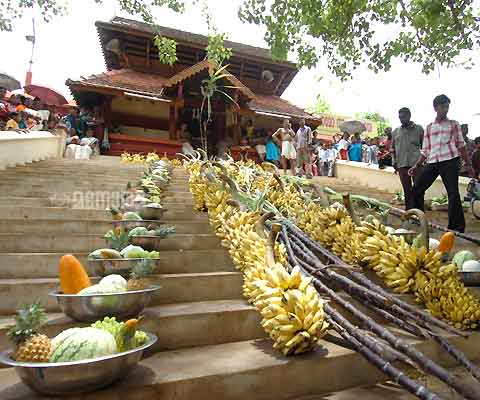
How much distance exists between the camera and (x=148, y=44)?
1466 cm

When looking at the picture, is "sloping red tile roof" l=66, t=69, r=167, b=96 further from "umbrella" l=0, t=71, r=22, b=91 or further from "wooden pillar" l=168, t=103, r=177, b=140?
"umbrella" l=0, t=71, r=22, b=91

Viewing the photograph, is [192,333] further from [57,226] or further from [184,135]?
[184,135]

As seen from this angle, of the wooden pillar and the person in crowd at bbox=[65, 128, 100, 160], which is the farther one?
the wooden pillar

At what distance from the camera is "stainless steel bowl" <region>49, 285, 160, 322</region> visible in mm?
1640

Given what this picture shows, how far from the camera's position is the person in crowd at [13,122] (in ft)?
25.2

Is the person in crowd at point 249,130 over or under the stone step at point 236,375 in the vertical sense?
over

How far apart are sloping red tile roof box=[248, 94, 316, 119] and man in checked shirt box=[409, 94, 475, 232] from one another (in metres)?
9.79

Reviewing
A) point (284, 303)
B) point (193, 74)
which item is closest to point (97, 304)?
point (284, 303)

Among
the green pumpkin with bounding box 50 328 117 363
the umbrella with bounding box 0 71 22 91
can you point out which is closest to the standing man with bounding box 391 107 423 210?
the green pumpkin with bounding box 50 328 117 363

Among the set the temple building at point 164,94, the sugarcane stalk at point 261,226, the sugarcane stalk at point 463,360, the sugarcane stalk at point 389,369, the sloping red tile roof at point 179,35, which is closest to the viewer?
the sugarcane stalk at point 389,369

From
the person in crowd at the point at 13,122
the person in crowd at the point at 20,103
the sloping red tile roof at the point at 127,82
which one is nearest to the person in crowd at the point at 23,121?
the person in crowd at the point at 13,122

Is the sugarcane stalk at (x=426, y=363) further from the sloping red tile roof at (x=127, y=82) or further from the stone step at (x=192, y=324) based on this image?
the sloping red tile roof at (x=127, y=82)

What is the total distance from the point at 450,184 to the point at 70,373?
4.70 meters

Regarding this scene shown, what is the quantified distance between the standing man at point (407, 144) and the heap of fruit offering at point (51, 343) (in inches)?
208
